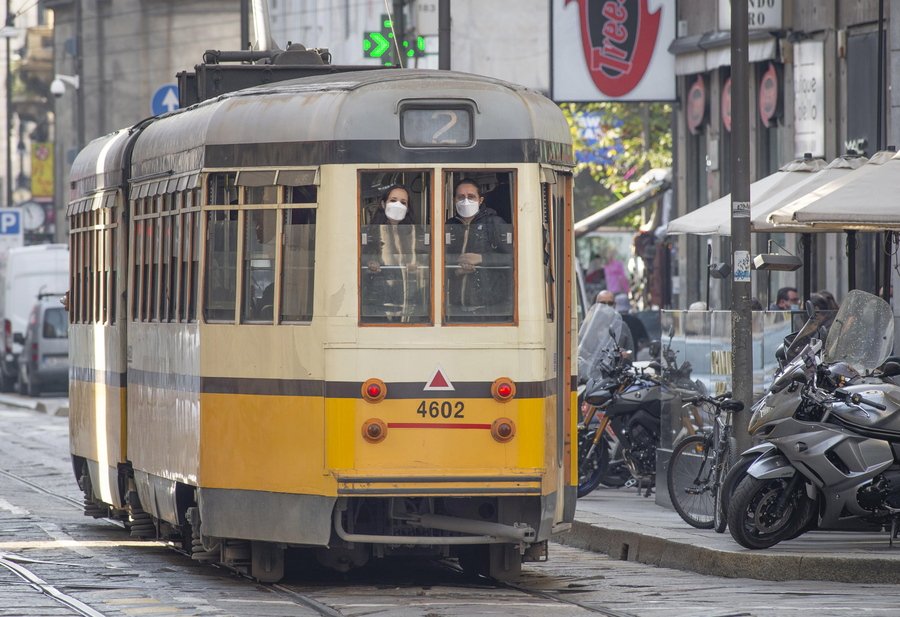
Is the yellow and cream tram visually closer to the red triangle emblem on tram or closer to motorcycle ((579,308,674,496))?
the red triangle emblem on tram

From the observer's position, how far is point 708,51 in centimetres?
2877

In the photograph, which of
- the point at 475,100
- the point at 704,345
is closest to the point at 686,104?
the point at 704,345

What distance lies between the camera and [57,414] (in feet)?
110

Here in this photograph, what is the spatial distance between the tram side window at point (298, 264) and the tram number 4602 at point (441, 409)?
0.77m

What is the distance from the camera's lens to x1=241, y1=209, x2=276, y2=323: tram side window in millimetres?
A: 11266

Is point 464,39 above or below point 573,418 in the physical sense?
above

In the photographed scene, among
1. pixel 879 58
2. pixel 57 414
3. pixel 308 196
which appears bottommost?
pixel 57 414

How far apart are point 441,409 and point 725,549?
2540 millimetres

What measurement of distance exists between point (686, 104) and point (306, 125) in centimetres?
1981

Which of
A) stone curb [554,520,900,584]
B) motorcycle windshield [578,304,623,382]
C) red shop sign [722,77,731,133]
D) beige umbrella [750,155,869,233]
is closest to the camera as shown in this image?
Answer: stone curb [554,520,900,584]

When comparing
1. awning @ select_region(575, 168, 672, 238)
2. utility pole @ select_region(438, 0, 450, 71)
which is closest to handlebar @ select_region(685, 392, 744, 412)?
utility pole @ select_region(438, 0, 450, 71)

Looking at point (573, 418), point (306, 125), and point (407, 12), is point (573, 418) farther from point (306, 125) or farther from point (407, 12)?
point (407, 12)

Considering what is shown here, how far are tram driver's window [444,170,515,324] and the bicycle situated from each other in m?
3.35

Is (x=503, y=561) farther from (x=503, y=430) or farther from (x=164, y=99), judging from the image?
(x=164, y=99)
